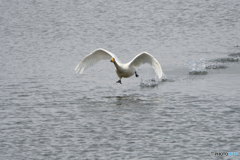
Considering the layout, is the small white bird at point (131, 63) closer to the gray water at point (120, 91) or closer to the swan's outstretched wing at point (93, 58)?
the swan's outstretched wing at point (93, 58)

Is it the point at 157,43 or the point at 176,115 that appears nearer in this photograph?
the point at 176,115

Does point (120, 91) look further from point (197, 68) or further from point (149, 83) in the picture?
point (197, 68)

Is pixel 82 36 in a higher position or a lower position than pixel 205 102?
higher

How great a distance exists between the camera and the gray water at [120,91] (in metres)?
14.6

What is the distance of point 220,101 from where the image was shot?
62.9ft

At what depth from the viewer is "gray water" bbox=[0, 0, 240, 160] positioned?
14602 mm

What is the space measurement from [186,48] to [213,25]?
32.1 feet

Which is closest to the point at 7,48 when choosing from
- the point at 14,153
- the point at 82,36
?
the point at 82,36

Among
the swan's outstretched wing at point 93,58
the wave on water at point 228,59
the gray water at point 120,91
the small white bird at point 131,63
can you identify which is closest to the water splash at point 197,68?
the gray water at point 120,91

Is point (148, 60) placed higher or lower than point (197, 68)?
higher

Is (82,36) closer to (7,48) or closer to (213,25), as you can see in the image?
(7,48)

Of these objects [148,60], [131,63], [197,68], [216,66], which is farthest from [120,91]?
[216,66]

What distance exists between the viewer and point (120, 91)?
2144 centimetres

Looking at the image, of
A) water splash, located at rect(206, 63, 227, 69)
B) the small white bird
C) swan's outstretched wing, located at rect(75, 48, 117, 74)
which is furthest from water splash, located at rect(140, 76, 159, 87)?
water splash, located at rect(206, 63, 227, 69)
